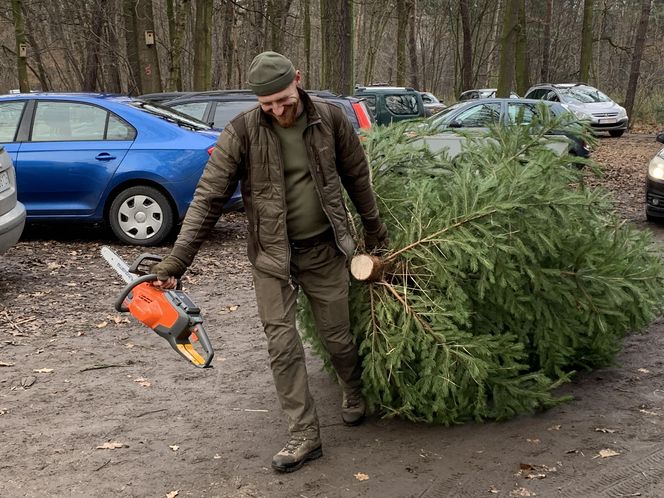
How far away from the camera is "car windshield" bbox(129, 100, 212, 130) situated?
373 inches

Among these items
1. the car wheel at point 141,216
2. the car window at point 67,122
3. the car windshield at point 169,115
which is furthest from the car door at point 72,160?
the car windshield at point 169,115

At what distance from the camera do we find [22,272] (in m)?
7.99

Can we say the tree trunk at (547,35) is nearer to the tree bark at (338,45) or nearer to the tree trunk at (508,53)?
the tree trunk at (508,53)

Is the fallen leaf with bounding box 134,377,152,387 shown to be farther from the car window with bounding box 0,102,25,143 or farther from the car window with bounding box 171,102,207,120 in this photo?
the car window with bounding box 171,102,207,120

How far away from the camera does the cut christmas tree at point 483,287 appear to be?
13.2 ft

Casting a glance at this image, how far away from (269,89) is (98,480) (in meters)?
2.08

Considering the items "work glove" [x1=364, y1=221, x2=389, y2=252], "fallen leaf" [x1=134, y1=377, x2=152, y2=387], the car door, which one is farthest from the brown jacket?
the car door

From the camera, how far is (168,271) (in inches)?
148

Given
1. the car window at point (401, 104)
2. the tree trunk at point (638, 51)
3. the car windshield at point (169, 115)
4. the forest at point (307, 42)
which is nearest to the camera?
the car windshield at point (169, 115)

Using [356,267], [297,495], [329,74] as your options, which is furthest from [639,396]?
[329,74]

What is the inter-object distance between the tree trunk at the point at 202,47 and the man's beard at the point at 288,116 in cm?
1733

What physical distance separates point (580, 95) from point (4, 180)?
81.5 ft

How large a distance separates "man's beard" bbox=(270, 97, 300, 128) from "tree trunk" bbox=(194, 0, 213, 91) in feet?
56.9

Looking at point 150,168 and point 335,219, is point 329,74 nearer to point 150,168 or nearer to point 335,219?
point 150,168
